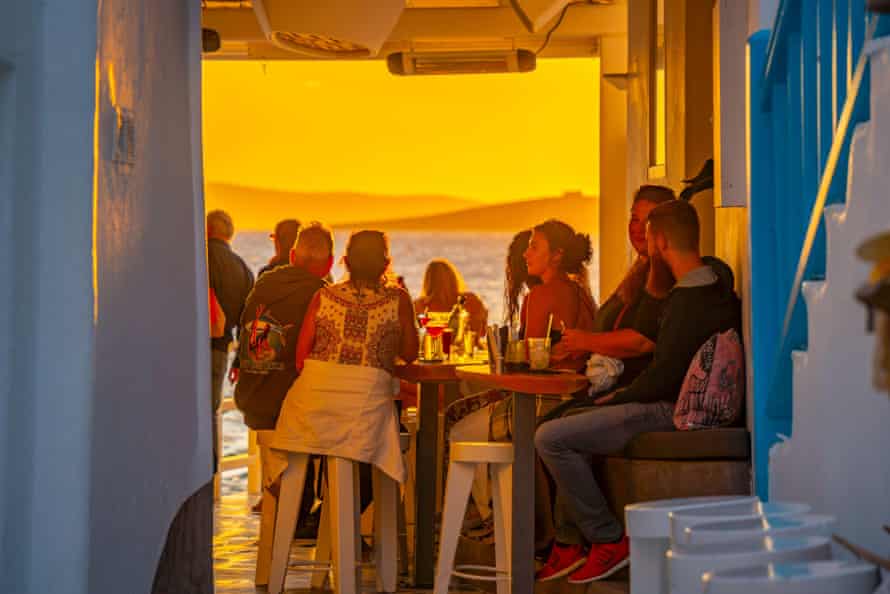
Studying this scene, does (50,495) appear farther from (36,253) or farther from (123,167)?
(123,167)

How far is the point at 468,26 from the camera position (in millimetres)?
10664

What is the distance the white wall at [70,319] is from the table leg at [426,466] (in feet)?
6.45

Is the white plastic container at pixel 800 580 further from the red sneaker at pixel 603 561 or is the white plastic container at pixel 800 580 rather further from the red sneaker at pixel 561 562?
the red sneaker at pixel 561 562

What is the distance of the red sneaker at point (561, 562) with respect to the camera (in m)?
5.30

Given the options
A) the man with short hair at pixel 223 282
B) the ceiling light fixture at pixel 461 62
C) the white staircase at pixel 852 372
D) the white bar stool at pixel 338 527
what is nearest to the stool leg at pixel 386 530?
the white bar stool at pixel 338 527

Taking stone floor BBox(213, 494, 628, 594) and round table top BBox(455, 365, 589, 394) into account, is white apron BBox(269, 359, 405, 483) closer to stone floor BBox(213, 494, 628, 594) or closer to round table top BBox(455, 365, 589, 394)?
stone floor BBox(213, 494, 628, 594)

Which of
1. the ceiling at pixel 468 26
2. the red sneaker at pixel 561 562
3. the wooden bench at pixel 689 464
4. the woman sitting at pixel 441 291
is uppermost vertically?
the ceiling at pixel 468 26

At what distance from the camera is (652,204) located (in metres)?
5.91

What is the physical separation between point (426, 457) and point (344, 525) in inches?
18.7

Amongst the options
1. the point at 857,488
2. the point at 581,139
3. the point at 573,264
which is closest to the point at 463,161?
the point at 581,139

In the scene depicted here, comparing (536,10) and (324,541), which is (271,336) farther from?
(536,10)

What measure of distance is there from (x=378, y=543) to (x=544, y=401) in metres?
0.91

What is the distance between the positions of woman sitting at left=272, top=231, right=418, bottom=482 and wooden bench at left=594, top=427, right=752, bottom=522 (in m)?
1.26

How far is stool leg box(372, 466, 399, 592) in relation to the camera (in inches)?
239
